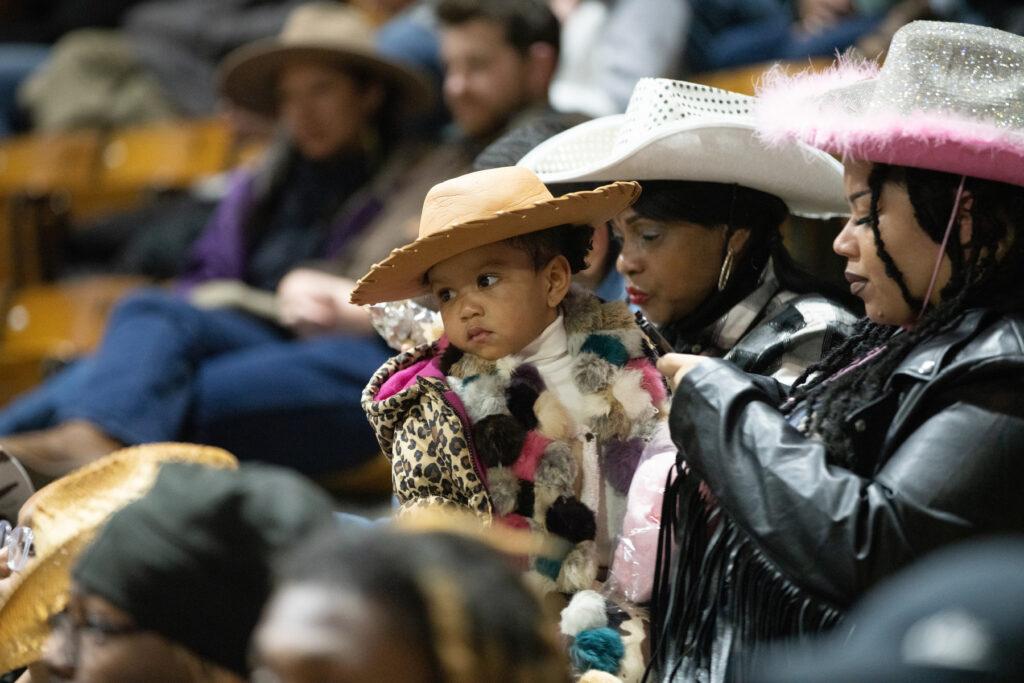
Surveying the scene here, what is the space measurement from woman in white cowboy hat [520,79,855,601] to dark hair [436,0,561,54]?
1393mm

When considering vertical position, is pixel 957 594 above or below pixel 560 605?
above

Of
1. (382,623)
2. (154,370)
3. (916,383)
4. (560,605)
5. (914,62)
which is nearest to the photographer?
(382,623)

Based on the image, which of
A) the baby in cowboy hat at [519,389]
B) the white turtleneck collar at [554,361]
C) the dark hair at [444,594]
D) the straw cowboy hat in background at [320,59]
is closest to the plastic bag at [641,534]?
the baby in cowboy hat at [519,389]

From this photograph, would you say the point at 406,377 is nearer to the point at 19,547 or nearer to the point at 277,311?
the point at 19,547

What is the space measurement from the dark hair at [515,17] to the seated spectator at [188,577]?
2.43 meters

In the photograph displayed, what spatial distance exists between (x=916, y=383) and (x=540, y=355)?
23.2 inches

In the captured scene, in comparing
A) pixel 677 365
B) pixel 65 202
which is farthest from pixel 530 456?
pixel 65 202

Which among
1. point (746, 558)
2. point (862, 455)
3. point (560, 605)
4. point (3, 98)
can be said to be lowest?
point (3, 98)

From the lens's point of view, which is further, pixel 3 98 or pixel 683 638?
pixel 3 98

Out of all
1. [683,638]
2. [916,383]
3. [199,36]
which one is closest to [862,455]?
[916,383]

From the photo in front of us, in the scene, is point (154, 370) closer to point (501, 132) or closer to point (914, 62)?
point (501, 132)

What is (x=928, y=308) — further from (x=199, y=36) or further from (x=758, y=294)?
(x=199, y=36)

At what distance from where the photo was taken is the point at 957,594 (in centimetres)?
104

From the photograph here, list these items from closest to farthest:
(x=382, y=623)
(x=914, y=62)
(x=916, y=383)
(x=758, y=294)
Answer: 1. (x=382, y=623)
2. (x=916, y=383)
3. (x=914, y=62)
4. (x=758, y=294)
